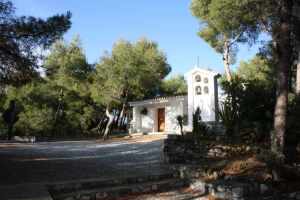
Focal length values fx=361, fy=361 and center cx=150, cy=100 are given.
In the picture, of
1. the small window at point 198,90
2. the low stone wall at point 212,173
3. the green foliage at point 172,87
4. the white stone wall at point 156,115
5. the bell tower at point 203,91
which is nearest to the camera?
the low stone wall at point 212,173

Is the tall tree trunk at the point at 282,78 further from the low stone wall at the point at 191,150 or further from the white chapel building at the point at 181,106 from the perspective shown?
the white chapel building at the point at 181,106

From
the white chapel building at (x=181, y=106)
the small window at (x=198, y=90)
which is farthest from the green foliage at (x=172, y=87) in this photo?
the small window at (x=198, y=90)

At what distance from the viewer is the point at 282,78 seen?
905 cm

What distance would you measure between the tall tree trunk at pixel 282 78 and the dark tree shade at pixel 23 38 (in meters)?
5.66

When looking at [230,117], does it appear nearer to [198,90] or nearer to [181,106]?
[198,90]

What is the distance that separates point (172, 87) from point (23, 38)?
2623 centimetres

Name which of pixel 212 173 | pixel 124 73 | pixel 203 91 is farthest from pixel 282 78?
pixel 124 73

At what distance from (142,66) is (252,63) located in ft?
42.6

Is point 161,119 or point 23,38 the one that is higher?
point 23,38

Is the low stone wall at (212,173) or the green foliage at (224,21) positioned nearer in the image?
the low stone wall at (212,173)

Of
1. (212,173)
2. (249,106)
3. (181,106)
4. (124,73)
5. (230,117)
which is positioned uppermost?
(124,73)

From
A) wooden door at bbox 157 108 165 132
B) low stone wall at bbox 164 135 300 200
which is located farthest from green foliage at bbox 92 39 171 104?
low stone wall at bbox 164 135 300 200

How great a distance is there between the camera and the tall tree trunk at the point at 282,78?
28.9ft

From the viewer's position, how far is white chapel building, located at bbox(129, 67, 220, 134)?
19.3m
